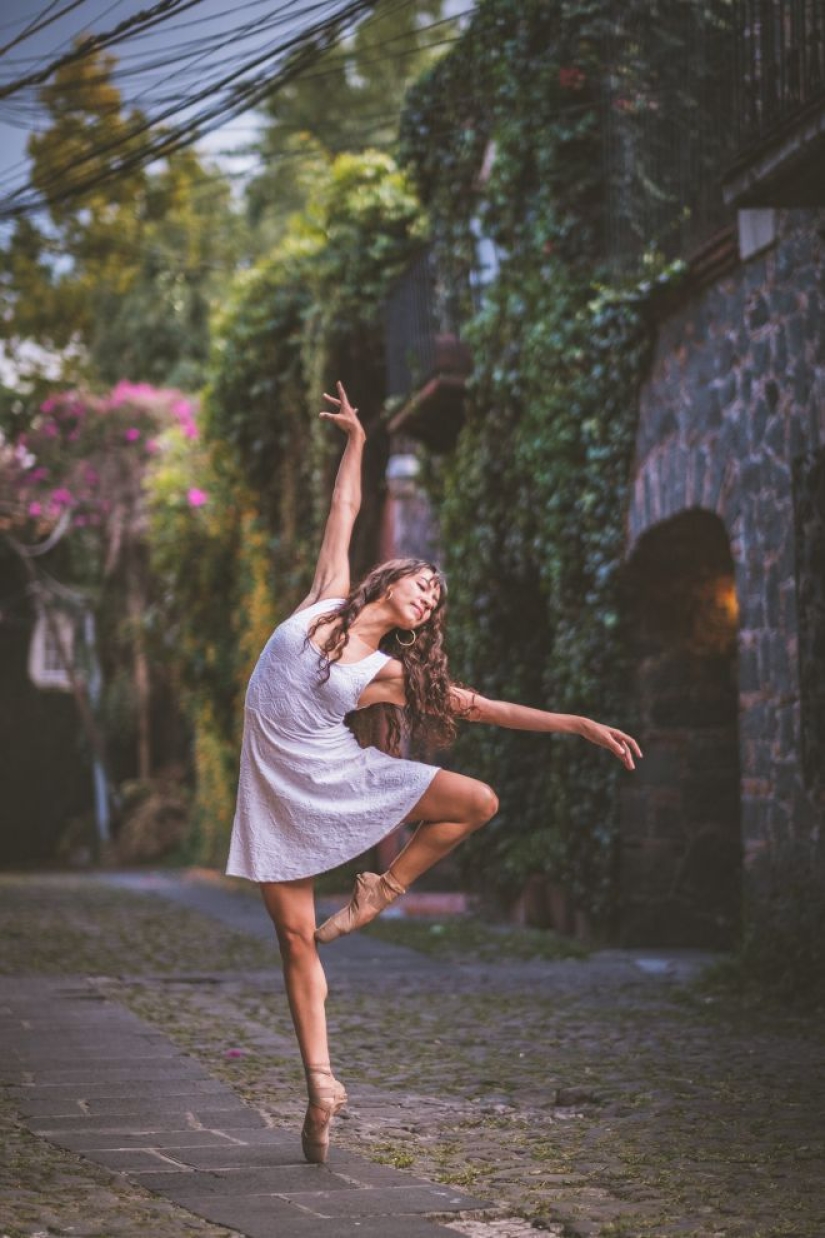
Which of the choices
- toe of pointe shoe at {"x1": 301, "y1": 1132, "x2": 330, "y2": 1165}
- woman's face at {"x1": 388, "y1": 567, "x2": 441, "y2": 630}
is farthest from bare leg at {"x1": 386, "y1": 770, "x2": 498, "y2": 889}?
toe of pointe shoe at {"x1": 301, "y1": 1132, "x2": 330, "y2": 1165}

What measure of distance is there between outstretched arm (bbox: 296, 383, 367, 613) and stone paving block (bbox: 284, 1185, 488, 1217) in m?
1.52

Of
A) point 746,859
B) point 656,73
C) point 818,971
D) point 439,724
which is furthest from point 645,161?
point 439,724

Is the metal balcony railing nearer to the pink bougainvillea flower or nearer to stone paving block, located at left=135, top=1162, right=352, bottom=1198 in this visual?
the pink bougainvillea flower

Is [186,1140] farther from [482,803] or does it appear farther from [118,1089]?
[482,803]

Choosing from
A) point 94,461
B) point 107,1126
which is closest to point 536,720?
point 107,1126

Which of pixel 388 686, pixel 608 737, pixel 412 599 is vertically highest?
pixel 412 599

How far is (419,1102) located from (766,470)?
4.29 metres

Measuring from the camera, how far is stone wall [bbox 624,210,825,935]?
8086 millimetres

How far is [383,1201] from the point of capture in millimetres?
3869

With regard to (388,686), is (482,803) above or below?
below

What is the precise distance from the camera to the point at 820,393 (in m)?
7.89

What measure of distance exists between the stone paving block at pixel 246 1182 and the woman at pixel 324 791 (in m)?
0.12

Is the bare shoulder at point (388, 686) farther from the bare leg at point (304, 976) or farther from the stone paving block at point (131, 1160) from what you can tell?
the stone paving block at point (131, 1160)

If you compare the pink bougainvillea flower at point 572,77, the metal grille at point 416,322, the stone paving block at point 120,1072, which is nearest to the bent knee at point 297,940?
the stone paving block at point 120,1072
